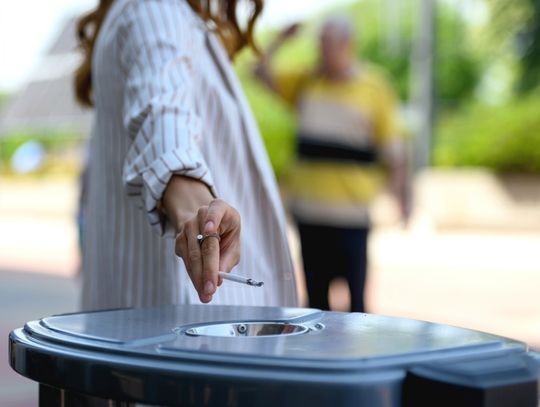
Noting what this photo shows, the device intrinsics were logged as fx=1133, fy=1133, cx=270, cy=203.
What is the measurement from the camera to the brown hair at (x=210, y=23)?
2234mm

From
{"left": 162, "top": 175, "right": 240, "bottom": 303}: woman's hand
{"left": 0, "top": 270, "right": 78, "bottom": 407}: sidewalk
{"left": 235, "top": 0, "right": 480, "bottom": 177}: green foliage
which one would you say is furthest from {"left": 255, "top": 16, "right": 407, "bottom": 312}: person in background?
{"left": 235, "top": 0, "right": 480, "bottom": 177}: green foliage

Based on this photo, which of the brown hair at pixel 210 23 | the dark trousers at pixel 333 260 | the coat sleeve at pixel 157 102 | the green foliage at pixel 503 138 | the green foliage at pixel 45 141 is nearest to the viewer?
the coat sleeve at pixel 157 102

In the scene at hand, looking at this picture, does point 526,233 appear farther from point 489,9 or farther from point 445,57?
point 445,57

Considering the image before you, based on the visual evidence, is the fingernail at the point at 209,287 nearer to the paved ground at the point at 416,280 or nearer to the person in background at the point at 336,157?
the person in background at the point at 336,157

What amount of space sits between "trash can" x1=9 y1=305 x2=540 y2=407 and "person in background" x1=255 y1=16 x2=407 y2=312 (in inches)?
152

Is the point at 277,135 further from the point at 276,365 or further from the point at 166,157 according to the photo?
the point at 276,365

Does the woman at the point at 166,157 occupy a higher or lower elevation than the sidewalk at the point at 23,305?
higher

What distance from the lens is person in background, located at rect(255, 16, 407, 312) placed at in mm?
5371

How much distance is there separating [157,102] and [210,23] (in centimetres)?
45

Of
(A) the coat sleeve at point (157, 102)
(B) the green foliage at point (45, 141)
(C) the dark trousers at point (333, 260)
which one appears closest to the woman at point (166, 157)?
(A) the coat sleeve at point (157, 102)

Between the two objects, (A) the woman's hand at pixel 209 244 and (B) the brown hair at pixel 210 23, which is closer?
(A) the woman's hand at pixel 209 244

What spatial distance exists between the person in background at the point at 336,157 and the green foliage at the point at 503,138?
43.1 feet

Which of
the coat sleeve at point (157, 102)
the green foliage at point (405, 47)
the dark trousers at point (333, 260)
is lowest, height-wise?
the dark trousers at point (333, 260)

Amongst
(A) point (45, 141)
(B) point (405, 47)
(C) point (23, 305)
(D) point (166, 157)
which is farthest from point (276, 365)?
(B) point (405, 47)
